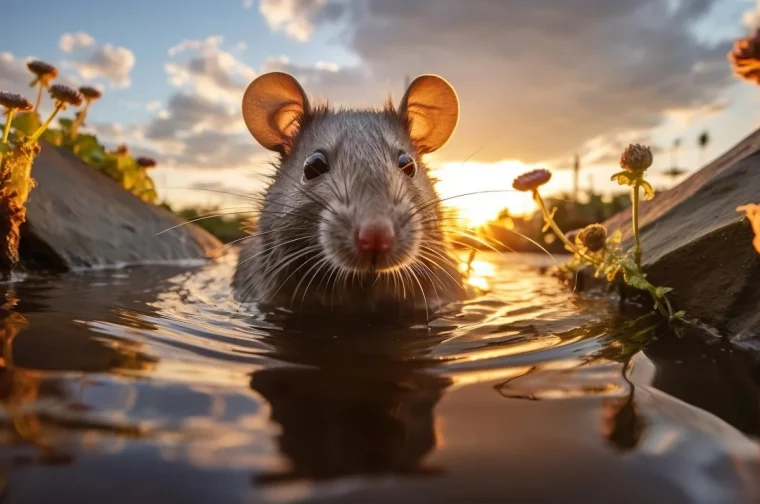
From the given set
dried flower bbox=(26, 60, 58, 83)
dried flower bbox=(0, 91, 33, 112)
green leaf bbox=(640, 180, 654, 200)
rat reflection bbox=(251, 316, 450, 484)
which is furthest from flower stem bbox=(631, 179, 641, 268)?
dried flower bbox=(26, 60, 58, 83)

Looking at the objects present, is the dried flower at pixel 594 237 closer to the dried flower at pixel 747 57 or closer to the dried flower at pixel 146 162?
the dried flower at pixel 747 57

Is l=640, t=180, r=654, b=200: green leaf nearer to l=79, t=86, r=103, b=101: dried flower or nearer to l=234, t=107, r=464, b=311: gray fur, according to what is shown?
l=234, t=107, r=464, b=311: gray fur

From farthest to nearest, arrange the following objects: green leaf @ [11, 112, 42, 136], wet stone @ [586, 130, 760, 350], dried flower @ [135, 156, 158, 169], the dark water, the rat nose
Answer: dried flower @ [135, 156, 158, 169]
green leaf @ [11, 112, 42, 136]
the rat nose
wet stone @ [586, 130, 760, 350]
the dark water

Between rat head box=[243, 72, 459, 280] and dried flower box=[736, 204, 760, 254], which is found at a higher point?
rat head box=[243, 72, 459, 280]

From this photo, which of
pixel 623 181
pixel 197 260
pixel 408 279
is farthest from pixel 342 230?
pixel 197 260

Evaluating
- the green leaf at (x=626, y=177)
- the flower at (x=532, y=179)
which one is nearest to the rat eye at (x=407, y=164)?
the flower at (x=532, y=179)

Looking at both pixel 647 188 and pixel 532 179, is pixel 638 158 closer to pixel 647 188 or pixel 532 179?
pixel 647 188
